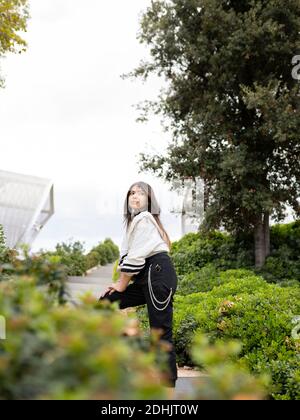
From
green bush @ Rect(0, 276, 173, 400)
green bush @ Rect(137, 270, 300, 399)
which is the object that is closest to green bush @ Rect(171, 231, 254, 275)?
green bush @ Rect(137, 270, 300, 399)

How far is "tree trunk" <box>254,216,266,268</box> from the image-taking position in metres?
12.9

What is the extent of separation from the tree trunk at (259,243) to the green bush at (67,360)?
11725 millimetres

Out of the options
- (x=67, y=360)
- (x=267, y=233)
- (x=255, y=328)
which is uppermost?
(x=267, y=233)

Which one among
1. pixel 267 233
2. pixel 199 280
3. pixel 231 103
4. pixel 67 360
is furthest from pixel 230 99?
pixel 67 360

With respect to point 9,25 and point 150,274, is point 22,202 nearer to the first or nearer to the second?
point 9,25

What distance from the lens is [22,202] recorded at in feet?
60.0

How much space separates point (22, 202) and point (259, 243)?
862 centimetres

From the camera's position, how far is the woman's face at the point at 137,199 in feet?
15.7

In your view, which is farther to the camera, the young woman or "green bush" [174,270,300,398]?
"green bush" [174,270,300,398]

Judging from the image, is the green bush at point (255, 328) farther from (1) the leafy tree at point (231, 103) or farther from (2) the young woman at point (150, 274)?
(1) the leafy tree at point (231, 103)

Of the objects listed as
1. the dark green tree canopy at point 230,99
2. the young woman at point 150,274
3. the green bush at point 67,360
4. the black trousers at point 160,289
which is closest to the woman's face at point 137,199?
the young woman at point 150,274

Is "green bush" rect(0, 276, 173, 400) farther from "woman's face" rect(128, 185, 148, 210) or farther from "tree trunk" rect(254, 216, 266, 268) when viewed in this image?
"tree trunk" rect(254, 216, 266, 268)

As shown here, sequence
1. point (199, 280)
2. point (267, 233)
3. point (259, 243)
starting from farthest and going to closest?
point (267, 233)
point (259, 243)
point (199, 280)

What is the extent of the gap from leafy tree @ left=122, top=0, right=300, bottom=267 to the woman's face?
22.9 ft
